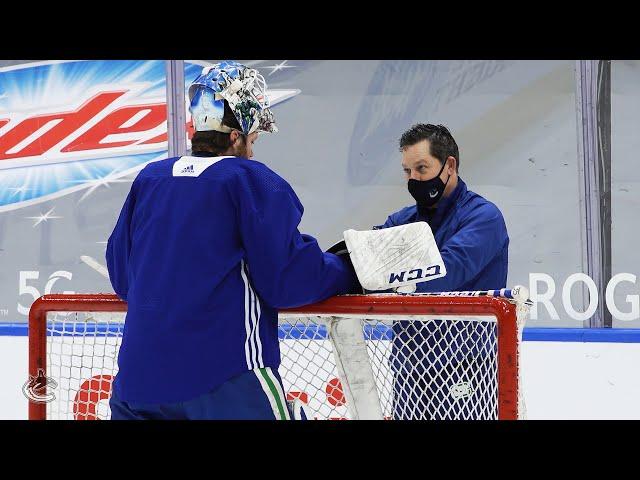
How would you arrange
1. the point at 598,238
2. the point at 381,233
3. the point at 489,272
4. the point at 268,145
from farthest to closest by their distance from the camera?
1. the point at 268,145
2. the point at 598,238
3. the point at 489,272
4. the point at 381,233

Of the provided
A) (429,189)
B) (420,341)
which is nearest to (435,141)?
(429,189)

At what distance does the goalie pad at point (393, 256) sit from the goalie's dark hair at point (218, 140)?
0.90 feet

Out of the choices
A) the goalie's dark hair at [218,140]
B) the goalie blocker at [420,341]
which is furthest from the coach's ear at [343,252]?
the goalie's dark hair at [218,140]

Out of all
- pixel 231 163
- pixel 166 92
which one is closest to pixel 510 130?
pixel 166 92

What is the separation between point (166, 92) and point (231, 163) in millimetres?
2866

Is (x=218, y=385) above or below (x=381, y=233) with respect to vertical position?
below

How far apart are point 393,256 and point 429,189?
0.48 meters

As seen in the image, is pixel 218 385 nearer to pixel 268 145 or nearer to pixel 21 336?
pixel 21 336

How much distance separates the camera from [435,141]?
2195 millimetres

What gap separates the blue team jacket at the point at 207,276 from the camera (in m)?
1.52

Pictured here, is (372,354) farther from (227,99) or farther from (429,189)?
(227,99)

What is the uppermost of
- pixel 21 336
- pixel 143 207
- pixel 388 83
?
pixel 388 83

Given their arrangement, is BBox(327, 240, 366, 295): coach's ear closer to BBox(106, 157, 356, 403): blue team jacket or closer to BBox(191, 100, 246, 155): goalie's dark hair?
BBox(106, 157, 356, 403): blue team jacket
